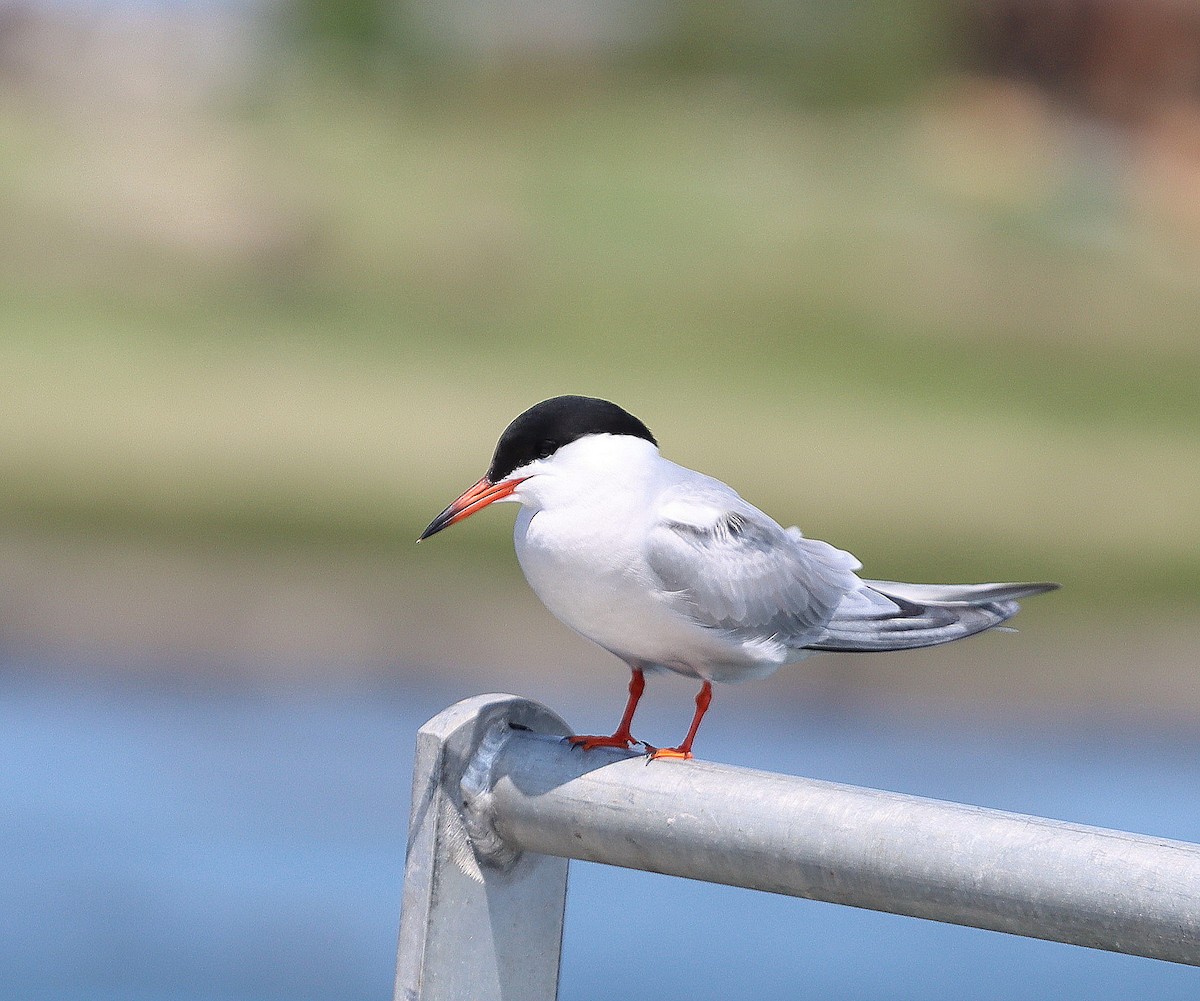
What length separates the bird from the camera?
153 centimetres

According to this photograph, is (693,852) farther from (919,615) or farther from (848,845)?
(919,615)

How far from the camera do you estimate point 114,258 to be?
8.76 meters

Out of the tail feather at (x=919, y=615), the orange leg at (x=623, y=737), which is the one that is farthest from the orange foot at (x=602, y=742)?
the tail feather at (x=919, y=615)

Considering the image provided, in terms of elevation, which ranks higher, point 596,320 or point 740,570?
point 740,570

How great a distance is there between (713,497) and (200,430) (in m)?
6.10

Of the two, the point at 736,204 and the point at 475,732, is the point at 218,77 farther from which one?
the point at 475,732

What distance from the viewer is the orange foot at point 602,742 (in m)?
1.11

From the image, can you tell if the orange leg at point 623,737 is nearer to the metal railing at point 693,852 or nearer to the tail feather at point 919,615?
the metal railing at point 693,852

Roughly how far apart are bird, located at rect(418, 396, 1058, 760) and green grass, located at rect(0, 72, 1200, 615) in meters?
4.72

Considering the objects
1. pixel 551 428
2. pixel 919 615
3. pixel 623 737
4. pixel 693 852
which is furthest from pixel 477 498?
pixel 693 852

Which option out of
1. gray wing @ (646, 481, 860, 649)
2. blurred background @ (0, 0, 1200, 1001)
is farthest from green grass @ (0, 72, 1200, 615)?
gray wing @ (646, 481, 860, 649)

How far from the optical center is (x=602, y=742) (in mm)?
1356

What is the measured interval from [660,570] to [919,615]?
0.26 metres

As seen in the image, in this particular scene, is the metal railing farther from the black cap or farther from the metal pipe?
the black cap
